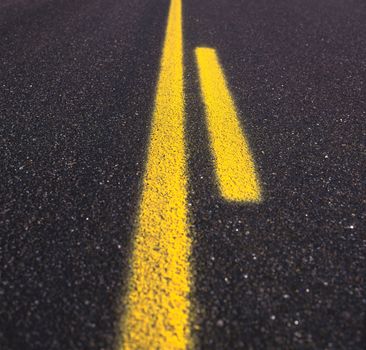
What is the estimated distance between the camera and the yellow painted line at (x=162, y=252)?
4.48 ft

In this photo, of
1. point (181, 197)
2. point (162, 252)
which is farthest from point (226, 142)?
point (162, 252)

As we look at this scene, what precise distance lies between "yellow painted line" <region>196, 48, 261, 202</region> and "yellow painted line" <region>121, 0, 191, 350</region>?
21 cm

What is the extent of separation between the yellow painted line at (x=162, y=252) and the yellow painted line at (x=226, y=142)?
0.21 meters

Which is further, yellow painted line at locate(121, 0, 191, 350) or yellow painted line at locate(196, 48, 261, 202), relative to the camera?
yellow painted line at locate(196, 48, 261, 202)

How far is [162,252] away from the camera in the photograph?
A: 1.66 meters

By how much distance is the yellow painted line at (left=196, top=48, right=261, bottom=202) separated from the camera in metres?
2.04

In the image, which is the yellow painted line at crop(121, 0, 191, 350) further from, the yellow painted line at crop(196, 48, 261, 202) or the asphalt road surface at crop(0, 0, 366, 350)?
the yellow painted line at crop(196, 48, 261, 202)

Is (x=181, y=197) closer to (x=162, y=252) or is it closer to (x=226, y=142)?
(x=162, y=252)

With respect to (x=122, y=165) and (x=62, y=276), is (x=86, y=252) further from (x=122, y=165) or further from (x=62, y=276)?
(x=122, y=165)

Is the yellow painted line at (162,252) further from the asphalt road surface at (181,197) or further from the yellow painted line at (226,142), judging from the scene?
the yellow painted line at (226,142)

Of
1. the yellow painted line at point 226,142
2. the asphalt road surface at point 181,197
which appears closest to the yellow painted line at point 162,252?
the asphalt road surface at point 181,197

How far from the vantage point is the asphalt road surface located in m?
1.41

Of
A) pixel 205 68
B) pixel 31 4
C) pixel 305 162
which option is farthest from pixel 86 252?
pixel 31 4

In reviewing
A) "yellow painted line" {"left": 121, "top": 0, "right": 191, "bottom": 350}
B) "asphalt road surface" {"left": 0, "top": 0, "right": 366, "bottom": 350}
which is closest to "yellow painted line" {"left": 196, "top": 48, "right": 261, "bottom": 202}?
"asphalt road surface" {"left": 0, "top": 0, "right": 366, "bottom": 350}
